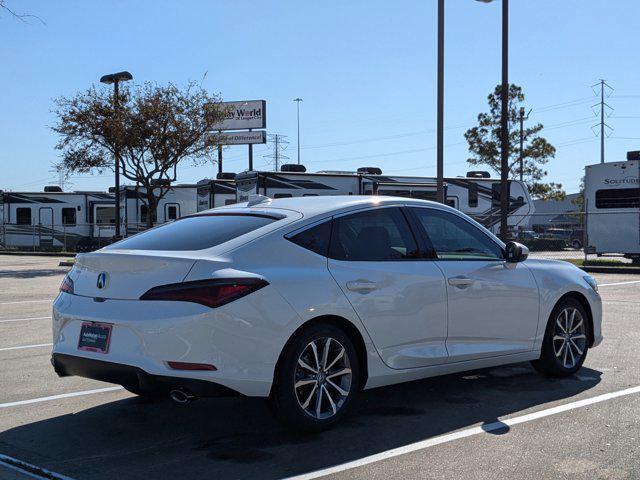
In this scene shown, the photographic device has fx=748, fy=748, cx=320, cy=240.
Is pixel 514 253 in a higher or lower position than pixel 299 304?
higher

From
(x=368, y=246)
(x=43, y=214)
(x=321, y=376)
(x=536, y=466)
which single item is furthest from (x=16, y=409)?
(x=43, y=214)

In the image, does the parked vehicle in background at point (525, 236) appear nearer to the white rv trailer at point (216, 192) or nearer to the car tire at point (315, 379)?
the white rv trailer at point (216, 192)

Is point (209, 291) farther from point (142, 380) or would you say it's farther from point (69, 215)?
point (69, 215)

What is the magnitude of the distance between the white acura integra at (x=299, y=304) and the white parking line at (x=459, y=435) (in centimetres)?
58

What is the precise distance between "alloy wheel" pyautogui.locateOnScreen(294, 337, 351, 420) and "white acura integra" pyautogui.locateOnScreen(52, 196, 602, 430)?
0.01 metres

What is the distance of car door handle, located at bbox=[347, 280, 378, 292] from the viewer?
5.24m

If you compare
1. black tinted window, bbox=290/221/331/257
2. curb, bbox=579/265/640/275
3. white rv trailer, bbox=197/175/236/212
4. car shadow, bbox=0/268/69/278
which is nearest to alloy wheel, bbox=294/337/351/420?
black tinted window, bbox=290/221/331/257

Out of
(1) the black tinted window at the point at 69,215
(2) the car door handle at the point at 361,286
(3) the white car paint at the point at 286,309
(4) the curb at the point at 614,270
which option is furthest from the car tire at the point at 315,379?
(1) the black tinted window at the point at 69,215

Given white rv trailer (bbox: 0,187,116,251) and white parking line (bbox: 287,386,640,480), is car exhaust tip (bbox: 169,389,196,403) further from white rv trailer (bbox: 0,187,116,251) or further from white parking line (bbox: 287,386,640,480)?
white rv trailer (bbox: 0,187,116,251)

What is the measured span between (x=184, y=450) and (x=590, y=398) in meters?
3.32

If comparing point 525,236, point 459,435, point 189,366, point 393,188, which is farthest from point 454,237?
point 525,236

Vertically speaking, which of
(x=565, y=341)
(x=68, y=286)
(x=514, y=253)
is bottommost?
(x=565, y=341)

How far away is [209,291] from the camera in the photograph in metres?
4.66

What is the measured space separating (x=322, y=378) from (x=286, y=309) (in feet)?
→ 2.03
